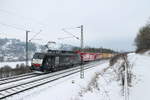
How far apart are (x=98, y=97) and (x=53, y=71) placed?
12.7m

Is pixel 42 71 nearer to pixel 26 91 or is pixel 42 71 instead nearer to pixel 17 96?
pixel 26 91

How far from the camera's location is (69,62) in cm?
2466

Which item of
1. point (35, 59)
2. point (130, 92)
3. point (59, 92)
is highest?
point (35, 59)

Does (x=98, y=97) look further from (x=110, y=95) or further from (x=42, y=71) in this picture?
(x=42, y=71)

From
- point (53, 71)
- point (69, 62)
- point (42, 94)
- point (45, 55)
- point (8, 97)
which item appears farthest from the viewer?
point (69, 62)

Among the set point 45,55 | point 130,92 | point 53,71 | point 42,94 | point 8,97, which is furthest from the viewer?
point 53,71

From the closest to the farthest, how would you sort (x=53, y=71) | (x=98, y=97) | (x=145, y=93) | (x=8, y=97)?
(x=145, y=93)
(x=98, y=97)
(x=8, y=97)
(x=53, y=71)

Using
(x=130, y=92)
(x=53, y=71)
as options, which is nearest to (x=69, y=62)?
(x=53, y=71)

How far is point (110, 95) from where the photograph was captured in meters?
7.45

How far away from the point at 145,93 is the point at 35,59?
47.1 feet

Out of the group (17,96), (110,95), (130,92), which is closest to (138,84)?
(130,92)

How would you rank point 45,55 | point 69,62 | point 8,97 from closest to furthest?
point 8,97 < point 45,55 < point 69,62

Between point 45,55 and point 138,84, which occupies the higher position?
point 45,55

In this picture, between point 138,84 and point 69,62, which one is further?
point 69,62
